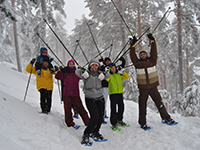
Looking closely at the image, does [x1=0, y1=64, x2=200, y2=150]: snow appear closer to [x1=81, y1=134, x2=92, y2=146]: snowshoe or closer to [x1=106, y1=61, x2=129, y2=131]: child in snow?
[x1=81, y1=134, x2=92, y2=146]: snowshoe

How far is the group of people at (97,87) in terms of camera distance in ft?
12.9

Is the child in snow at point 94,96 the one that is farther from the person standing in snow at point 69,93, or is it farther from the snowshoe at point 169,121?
the snowshoe at point 169,121

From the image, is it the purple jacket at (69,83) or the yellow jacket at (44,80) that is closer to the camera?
the purple jacket at (69,83)

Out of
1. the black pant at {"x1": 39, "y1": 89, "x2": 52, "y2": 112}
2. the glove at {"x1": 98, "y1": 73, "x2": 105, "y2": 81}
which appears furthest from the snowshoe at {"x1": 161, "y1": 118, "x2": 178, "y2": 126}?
the black pant at {"x1": 39, "y1": 89, "x2": 52, "y2": 112}

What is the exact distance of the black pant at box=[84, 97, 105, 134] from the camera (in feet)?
12.4

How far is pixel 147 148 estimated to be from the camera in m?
3.46

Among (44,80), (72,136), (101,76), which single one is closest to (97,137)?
(72,136)

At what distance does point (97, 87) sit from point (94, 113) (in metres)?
0.68

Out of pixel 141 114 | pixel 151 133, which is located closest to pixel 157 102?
pixel 141 114

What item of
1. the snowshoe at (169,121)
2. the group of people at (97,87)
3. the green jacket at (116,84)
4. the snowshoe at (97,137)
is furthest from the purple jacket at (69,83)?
the snowshoe at (169,121)

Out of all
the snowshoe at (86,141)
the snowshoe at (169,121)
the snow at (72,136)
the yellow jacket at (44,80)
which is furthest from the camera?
the yellow jacket at (44,80)

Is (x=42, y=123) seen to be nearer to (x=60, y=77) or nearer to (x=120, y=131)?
(x=60, y=77)

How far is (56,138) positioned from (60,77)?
1782 millimetres

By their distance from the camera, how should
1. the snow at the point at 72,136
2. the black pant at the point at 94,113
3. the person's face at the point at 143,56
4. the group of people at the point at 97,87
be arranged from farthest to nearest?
the person's face at the point at 143,56
the group of people at the point at 97,87
the black pant at the point at 94,113
the snow at the point at 72,136
